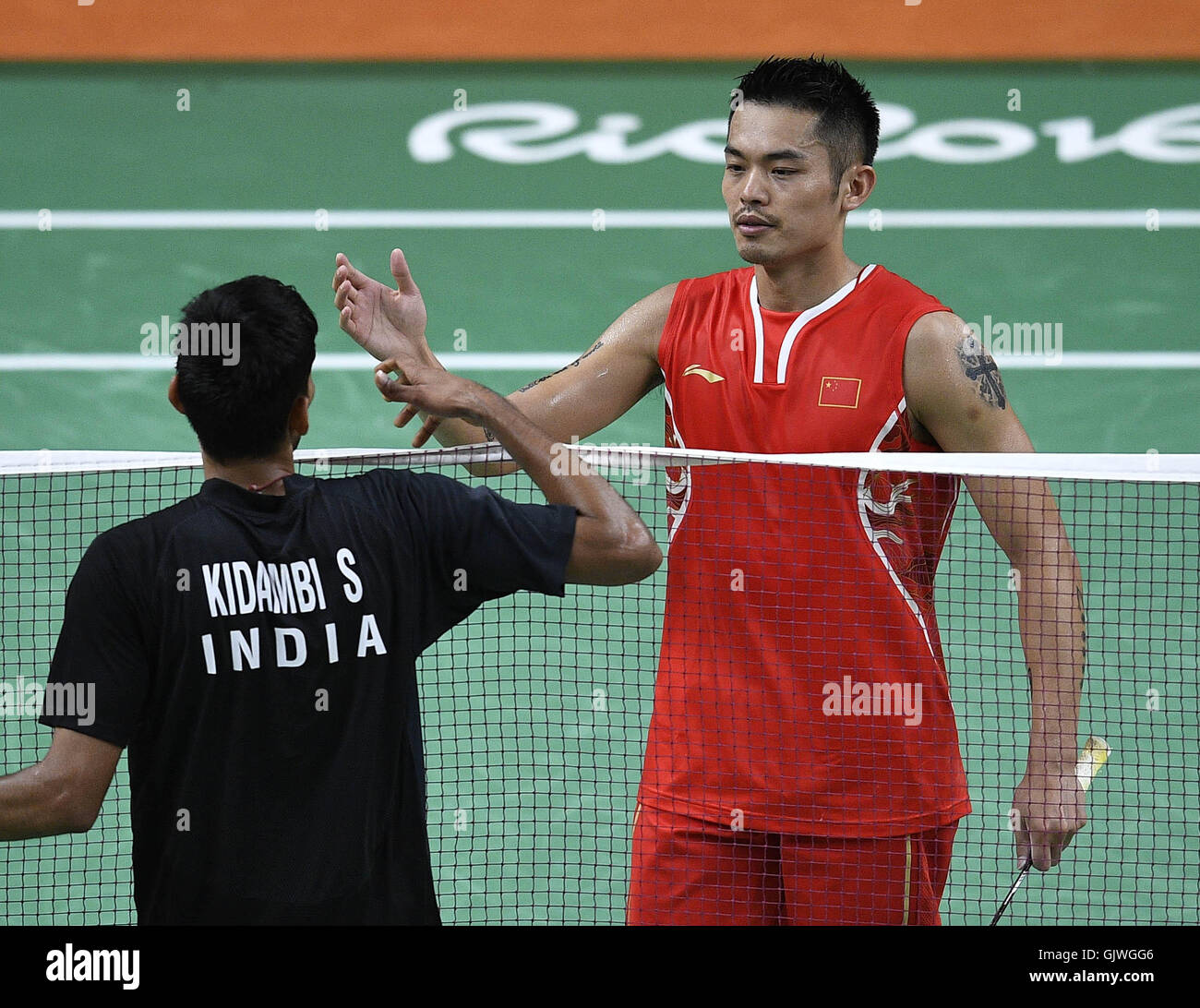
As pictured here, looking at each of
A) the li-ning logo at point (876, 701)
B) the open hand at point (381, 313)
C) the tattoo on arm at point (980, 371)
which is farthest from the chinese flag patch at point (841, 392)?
the open hand at point (381, 313)

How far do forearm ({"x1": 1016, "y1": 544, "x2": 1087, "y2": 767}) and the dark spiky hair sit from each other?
1.08 metres

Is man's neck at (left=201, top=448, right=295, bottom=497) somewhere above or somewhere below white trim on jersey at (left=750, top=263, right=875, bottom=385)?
below

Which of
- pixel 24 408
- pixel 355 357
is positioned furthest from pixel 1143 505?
pixel 24 408

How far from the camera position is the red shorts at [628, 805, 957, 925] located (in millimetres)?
3389

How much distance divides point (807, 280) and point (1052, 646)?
41.3 inches

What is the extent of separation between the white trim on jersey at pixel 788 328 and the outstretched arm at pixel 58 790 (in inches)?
69.2

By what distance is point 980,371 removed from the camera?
11.4ft

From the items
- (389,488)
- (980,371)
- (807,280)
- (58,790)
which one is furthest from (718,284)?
(58,790)

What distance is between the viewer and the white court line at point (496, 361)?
28.3 ft

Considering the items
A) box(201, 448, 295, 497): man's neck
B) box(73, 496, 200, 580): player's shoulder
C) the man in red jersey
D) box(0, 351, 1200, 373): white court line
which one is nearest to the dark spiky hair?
the man in red jersey

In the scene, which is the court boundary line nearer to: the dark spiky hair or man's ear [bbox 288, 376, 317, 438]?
man's ear [bbox 288, 376, 317, 438]

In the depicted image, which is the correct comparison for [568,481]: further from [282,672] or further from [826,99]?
[826,99]
